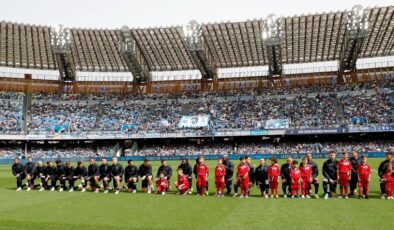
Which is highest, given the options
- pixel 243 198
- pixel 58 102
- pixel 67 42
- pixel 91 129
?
pixel 67 42

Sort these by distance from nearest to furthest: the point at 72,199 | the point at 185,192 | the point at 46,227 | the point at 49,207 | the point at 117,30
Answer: the point at 46,227
the point at 49,207
the point at 72,199
the point at 185,192
the point at 117,30

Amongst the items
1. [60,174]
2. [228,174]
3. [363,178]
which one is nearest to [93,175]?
[60,174]

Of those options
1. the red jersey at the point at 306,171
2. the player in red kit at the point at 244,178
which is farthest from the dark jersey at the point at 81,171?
the red jersey at the point at 306,171

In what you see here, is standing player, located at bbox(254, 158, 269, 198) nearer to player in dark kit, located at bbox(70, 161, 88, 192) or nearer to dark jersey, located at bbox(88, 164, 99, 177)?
dark jersey, located at bbox(88, 164, 99, 177)

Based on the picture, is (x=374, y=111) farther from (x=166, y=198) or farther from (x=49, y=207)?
(x=49, y=207)

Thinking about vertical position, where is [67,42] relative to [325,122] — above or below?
above

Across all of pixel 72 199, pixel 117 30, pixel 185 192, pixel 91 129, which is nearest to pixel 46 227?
pixel 72 199

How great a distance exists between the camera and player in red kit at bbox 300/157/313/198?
14672 mm

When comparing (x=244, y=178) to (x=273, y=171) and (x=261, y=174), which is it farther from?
(x=273, y=171)

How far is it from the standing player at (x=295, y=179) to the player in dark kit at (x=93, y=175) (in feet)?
27.1

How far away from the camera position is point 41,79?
5772 centimetres

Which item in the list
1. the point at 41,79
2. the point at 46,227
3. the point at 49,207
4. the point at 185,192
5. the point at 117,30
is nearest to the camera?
the point at 46,227

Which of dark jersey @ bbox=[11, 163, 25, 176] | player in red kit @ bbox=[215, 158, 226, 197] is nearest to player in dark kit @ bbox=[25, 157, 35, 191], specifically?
dark jersey @ bbox=[11, 163, 25, 176]

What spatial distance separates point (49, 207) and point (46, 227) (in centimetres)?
335
